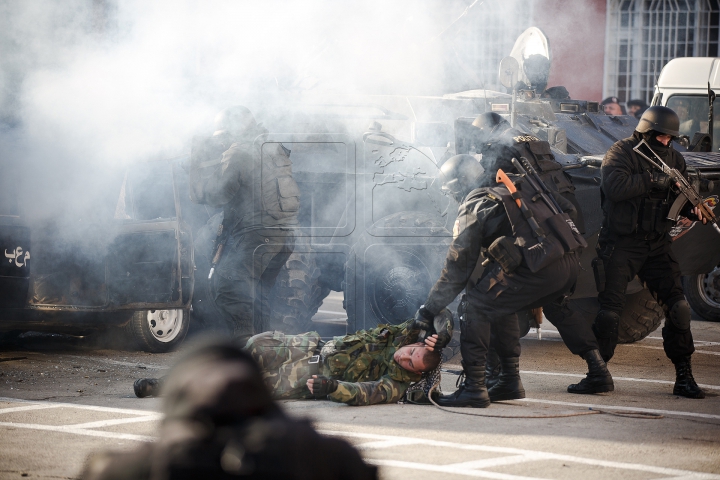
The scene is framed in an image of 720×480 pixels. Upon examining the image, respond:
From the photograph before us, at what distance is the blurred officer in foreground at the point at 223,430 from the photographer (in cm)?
178

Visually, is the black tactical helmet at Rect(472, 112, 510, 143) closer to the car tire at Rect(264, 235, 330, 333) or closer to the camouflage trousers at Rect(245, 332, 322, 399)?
the car tire at Rect(264, 235, 330, 333)

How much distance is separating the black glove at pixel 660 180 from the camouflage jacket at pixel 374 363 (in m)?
1.91

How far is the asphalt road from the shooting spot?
4.46 metres

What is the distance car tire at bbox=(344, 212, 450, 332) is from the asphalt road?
27.7 inches

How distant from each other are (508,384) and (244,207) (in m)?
2.19

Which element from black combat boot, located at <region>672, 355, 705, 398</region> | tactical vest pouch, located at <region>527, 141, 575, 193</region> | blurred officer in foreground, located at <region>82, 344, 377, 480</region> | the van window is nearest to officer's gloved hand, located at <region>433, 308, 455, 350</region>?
tactical vest pouch, located at <region>527, 141, 575, 193</region>

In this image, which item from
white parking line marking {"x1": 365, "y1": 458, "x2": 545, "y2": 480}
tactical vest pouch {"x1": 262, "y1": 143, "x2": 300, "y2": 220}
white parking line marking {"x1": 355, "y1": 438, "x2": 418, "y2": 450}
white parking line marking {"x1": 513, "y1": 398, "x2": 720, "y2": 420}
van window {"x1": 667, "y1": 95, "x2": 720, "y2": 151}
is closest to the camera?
white parking line marking {"x1": 365, "y1": 458, "x2": 545, "y2": 480}

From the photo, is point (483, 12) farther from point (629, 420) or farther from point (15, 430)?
point (15, 430)

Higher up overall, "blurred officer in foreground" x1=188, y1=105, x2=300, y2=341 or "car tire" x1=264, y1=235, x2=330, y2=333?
"blurred officer in foreground" x1=188, y1=105, x2=300, y2=341

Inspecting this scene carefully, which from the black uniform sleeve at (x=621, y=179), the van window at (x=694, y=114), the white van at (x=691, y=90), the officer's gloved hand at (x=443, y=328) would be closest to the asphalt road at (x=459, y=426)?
the officer's gloved hand at (x=443, y=328)

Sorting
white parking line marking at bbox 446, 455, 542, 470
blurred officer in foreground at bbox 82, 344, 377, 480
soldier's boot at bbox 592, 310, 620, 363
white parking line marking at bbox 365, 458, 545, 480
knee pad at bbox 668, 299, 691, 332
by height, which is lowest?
white parking line marking at bbox 446, 455, 542, 470

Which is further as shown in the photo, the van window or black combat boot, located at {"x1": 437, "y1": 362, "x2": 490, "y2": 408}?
the van window

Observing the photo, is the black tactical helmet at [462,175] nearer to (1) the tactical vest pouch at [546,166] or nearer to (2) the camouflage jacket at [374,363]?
(1) the tactical vest pouch at [546,166]

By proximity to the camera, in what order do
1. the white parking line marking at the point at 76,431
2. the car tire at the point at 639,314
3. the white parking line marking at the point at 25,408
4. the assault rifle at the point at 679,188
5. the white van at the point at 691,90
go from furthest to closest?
the white van at the point at 691,90 → the car tire at the point at 639,314 → the assault rifle at the point at 679,188 → the white parking line marking at the point at 25,408 → the white parking line marking at the point at 76,431
